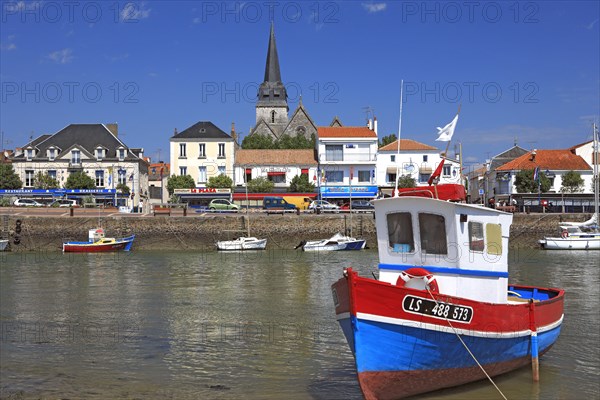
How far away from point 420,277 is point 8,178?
67220 millimetres

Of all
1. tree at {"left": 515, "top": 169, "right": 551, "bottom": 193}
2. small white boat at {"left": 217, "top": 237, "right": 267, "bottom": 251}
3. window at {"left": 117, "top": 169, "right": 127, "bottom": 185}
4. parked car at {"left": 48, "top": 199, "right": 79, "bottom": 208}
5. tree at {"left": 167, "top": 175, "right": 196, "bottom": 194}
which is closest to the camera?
small white boat at {"left": 217, "top": 237, "right": 267, "bottom": 251}

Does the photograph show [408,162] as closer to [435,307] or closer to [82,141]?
[82,141]

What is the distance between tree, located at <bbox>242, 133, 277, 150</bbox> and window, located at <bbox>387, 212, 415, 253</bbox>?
79.6 m

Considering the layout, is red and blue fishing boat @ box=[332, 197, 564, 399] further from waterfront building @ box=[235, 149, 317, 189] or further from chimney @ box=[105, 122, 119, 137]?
chimney @ box=[105, 122, 119, 137]

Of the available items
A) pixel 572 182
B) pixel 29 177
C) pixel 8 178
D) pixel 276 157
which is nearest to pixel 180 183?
pixel 276 157

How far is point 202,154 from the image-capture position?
78750mm

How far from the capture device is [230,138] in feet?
258

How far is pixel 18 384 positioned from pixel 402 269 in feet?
27.8

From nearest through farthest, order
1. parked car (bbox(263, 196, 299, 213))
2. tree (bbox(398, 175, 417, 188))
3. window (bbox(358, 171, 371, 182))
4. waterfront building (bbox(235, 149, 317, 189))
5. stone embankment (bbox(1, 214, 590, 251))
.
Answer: stone embankment (bbox(1, 214, 590, 251)), parked car (bbox(263, 196, 299, 213)), tree (bbox(398, 175, 417, 188)), window (bbox(358, 171, 371, 182)), waterfront building (bbox(235, 149, 317, 189))

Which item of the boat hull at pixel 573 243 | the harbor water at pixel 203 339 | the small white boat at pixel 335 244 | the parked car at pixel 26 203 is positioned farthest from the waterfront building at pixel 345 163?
the harbor water at pixel 203 339

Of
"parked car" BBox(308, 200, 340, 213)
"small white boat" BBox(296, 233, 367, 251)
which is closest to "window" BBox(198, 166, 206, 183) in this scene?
"parked car" BBox(308, 200, 340, 213)

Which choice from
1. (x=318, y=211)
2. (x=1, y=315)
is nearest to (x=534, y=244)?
(x=318, y=211)

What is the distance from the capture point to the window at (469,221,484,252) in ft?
45.8

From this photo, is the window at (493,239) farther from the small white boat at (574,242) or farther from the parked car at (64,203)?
the parked car at (64,203)
